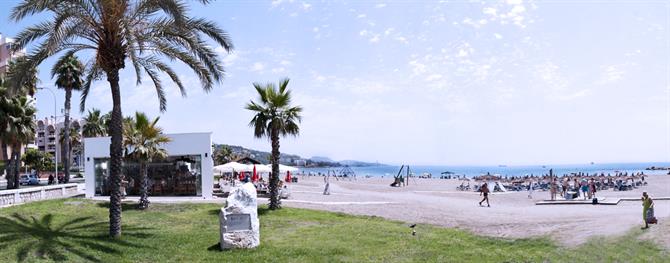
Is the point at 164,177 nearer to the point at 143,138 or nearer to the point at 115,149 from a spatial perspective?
the point at 143,138

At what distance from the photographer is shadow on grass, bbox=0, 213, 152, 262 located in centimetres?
1266

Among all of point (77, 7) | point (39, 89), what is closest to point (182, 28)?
point (77, 7)

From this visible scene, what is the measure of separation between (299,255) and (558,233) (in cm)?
822

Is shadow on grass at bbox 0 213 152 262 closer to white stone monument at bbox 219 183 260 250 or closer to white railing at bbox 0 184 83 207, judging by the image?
white stone monument at bbox 219 183 260 250

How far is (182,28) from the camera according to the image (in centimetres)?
1503

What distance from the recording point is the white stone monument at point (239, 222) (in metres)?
14.1

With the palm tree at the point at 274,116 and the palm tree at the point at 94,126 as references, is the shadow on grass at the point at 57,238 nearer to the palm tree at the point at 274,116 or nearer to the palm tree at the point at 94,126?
the palm tree at the point at 274,116

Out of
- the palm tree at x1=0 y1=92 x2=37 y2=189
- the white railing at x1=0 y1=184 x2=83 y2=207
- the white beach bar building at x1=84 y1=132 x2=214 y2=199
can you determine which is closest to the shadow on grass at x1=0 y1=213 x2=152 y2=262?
the white railing at x1=0 y1=184 x2=83 y2=207

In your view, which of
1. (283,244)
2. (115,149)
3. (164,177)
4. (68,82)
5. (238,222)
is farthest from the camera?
(68,82)

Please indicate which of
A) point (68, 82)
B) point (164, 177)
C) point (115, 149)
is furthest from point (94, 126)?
point (115, 149)

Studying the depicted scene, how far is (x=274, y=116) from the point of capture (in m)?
22.3

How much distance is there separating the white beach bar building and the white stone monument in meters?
13.8

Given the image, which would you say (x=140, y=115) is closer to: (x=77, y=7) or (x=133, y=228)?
(x=133, y=228)

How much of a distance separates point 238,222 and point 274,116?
8607 millimetres
